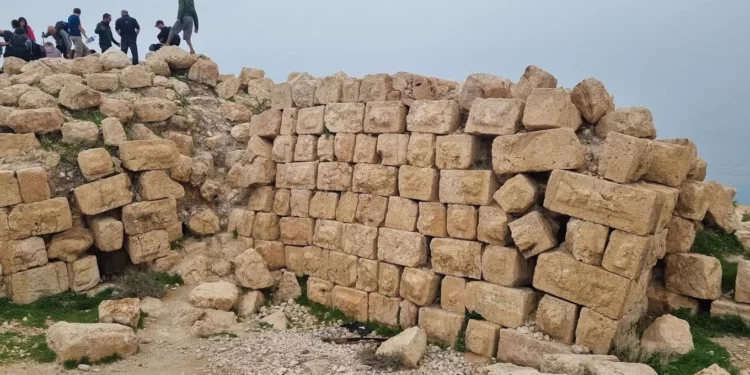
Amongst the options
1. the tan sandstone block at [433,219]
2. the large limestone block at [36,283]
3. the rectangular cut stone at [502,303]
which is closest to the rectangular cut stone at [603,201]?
the rectangular cut stone at [502,303]

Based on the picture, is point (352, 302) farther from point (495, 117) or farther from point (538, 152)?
point (538, 152)

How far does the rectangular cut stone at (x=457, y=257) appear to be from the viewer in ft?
25.2

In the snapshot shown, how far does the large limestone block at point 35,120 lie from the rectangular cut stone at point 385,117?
212 inches

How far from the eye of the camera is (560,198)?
6895mm

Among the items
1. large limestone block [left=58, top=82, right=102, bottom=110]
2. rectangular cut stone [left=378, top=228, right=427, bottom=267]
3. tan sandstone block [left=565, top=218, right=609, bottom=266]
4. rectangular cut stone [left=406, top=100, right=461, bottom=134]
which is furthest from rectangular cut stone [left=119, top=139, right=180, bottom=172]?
tan sandstone block [left=565, top=218, right=609, bottom=266]

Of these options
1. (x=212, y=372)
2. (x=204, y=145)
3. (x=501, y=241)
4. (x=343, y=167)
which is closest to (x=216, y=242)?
(x=204, y=145)

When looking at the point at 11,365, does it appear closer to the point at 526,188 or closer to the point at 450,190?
the point at 450,190

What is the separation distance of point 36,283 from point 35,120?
279 cm

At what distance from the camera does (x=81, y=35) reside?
14633mm

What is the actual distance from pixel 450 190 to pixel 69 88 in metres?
7.41

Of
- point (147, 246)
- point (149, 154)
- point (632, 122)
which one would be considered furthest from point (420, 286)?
point (149, 154)

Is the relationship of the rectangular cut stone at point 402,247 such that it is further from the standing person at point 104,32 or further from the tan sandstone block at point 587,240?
the standing person at point 104,32

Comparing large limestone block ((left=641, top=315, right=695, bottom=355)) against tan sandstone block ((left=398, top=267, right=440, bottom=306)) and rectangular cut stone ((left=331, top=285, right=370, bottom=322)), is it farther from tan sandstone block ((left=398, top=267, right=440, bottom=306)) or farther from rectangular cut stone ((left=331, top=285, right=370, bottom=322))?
rectangular cut stone ((left=331, top=285, right=370, bottom=322))

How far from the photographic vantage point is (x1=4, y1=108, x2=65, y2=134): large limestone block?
927 centimetres
